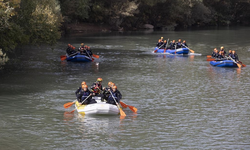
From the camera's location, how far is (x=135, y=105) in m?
23.1

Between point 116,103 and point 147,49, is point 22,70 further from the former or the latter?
point 147,49

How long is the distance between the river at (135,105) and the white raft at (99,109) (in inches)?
11.5

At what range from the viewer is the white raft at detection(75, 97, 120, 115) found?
2019cm

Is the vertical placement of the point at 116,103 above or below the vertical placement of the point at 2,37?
below

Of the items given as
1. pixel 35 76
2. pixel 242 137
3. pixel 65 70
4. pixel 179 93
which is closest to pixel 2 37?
pixel 35 76

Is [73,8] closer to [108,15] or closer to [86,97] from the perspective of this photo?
[108,15]

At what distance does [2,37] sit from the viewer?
30172mm

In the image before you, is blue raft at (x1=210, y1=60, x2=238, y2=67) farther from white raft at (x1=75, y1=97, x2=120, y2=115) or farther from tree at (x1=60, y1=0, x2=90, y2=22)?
tree at (x1=60, y1=0, x2=90, y2=22)

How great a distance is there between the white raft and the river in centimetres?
29

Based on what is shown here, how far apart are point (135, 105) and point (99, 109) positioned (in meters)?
3.40

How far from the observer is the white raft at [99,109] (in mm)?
20188

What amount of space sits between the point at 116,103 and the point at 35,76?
12385 millimetres

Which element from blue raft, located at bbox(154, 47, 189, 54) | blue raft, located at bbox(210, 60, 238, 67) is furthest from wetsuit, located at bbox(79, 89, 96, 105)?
blue raft, located at bbox(154, 47, 189, 54)

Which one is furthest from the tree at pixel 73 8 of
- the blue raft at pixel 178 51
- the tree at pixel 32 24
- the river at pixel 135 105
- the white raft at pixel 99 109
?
the white raft at pixel 99 109
